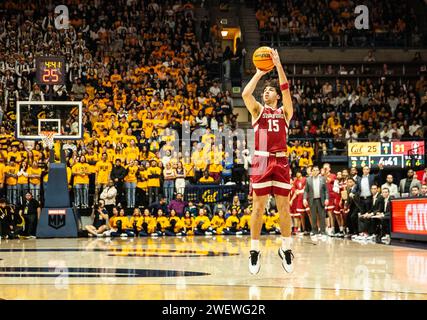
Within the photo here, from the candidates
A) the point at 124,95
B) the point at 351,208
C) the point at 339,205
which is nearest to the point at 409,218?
the point at 351,208

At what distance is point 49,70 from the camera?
18984mm

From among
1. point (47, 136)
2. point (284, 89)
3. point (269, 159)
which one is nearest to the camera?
point (269, 159)

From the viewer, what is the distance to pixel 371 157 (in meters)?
22.6

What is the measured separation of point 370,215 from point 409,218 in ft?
8.73

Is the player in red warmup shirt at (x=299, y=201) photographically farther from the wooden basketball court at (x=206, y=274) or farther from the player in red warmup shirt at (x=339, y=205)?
the wooden basketball court at (x=206, y=274)

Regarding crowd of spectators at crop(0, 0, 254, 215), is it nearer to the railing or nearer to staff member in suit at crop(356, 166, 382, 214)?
the railing

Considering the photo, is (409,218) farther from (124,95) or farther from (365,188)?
(124,95)

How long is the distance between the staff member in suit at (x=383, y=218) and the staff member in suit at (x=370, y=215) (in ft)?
0.31

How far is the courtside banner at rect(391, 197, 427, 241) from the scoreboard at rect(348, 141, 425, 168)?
723 centimetres

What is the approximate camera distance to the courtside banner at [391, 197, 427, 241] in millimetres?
13617

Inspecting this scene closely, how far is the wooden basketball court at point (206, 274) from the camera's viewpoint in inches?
278

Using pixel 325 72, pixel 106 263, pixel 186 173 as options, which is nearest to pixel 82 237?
pixel 186 173

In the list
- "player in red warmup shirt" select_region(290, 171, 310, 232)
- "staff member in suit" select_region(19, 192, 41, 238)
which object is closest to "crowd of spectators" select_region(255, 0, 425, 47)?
"player in red warmup shirt" select_region(290, 171, 310, 232)
